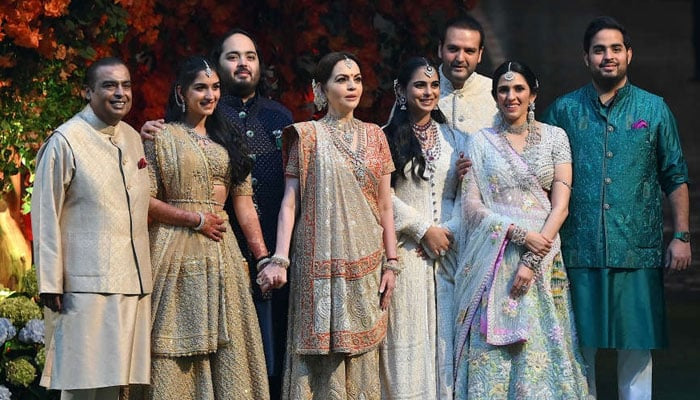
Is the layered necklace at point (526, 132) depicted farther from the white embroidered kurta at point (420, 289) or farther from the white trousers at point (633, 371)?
the white trousers at point (633, 371)

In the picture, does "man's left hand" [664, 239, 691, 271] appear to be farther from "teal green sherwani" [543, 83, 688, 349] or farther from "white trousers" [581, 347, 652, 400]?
"white trousers" [581, 347, 652, 400]

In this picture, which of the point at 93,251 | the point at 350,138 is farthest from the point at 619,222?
the point at 93,251

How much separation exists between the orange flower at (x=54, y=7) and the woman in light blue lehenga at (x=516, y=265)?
1.71m

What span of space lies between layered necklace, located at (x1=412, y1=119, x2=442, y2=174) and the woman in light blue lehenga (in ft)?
0.45

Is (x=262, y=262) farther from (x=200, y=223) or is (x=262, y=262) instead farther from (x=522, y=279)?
(x=522, y=279)

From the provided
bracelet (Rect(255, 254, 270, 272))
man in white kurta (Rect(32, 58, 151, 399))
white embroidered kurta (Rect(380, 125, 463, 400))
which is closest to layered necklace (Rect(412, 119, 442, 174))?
white embroidered kurta (Rect(380, 125, 463, 400))

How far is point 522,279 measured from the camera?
5.73m

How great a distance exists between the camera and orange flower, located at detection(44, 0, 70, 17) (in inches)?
228

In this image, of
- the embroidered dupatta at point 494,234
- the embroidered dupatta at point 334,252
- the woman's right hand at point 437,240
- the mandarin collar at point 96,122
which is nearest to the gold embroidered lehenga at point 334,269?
the embroidered dupatta at point 334,252

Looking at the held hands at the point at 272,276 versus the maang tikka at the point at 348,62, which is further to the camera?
the maang tikka at the point at 348,62

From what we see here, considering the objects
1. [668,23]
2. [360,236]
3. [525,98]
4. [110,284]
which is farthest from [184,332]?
[668,23]

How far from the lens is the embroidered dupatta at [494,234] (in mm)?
5758

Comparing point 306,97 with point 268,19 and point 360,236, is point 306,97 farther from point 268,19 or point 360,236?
point 360,236

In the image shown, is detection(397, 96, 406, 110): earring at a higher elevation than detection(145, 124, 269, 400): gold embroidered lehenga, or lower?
higher
